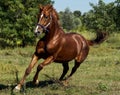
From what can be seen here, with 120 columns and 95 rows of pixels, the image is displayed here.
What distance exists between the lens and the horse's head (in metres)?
10.7

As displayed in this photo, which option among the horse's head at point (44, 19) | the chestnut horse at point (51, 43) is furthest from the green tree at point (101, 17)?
the horse's head at point (44, 19)

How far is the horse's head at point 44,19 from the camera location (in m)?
10.7

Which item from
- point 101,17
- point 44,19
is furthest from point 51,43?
point 101,17

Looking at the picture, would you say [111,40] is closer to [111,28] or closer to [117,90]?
[111,28]

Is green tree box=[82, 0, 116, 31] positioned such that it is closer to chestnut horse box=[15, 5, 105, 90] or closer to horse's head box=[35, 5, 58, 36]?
chestnut horse box=[15, 5, 105, 90]

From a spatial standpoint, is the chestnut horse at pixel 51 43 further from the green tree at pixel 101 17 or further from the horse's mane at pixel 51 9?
the green tree at pixel 101 17

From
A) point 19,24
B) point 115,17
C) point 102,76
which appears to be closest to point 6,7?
point 19,24

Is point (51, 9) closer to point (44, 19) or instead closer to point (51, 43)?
point (44, 19)

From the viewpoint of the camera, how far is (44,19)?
435 inches

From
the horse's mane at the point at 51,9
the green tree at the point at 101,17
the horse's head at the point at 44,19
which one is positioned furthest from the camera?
the green tree at the point at 101,17

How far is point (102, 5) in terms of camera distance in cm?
5259

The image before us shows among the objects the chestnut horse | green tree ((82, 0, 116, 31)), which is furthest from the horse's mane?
green tree ((82, 0, 116, 31))

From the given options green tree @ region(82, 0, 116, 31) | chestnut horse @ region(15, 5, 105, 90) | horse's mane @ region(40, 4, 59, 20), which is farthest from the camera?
green tree @ region(82, 0, 116, 31)

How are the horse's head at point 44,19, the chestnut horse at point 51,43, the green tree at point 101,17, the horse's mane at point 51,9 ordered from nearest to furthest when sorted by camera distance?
the horse's head at point 44,19 → the chestnut horse at point 51,43 → the horse's mane at point 51,9 → the green tree at point 101,17
